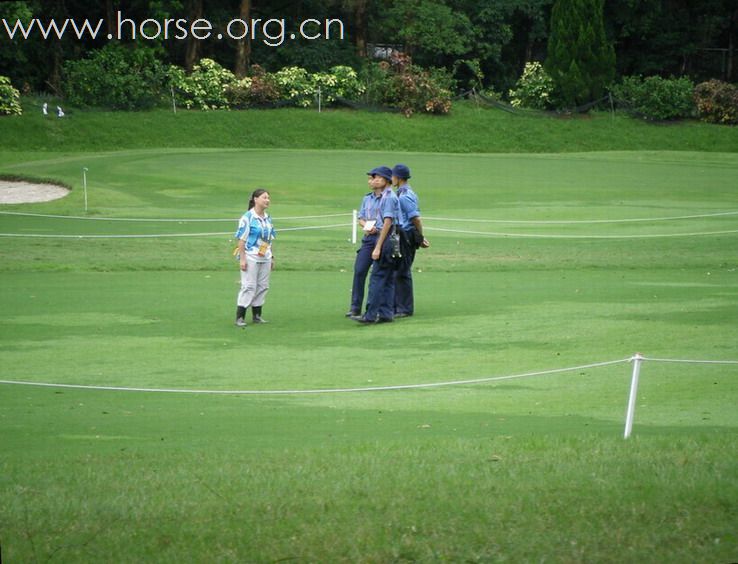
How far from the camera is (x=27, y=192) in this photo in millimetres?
36219

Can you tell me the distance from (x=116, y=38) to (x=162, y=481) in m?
59.5

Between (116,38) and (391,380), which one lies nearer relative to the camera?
(391,380)

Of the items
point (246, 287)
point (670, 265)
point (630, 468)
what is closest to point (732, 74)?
point (670, 265)

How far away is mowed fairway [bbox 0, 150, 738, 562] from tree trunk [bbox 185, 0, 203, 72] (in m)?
36.1

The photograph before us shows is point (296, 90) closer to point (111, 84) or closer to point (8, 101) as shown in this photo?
point (111, 84)

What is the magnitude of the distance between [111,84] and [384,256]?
41.3 m

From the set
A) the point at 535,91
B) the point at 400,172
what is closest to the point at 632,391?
the point at 400,172

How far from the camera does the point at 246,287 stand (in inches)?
615

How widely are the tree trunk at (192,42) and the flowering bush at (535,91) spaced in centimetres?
1717

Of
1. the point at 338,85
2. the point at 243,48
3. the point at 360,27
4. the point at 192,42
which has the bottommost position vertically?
the point at 338,85

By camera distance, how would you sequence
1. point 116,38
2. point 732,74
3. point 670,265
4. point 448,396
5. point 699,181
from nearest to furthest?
point 448,396 < point 670,265 < point 699,181 < point 116,38 < point 732,74

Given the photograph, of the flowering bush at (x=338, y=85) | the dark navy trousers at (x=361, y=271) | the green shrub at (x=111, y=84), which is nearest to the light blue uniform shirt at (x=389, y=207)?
the dark navy trousers at (x=361, y=271)

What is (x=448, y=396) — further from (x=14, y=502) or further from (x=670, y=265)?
(x=670, y=265)

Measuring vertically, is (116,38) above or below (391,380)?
above
